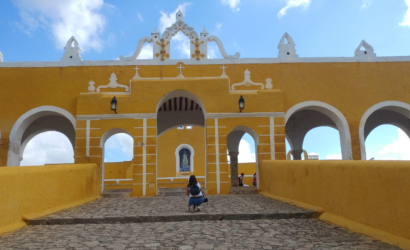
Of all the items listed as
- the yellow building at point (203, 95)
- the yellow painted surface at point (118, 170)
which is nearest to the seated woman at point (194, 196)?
the yellow building at point (203, 95)

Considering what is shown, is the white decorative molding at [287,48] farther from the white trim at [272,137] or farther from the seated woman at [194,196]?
the seated woman at [194,196]

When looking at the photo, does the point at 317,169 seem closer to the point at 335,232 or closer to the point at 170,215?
the point at 335,232

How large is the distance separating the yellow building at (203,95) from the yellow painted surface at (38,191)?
1.84 meters

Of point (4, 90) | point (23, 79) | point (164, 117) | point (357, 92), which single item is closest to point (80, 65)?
point (23, 79)

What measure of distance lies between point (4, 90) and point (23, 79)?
0.68 metres

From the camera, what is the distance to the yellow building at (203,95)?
31.1 feet

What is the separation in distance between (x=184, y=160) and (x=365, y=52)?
10431 mm

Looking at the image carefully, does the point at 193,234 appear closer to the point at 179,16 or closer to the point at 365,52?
the point at 179,16

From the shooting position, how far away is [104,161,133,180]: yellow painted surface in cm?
1681

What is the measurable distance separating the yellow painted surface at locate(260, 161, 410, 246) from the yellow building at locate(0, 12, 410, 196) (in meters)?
3.34

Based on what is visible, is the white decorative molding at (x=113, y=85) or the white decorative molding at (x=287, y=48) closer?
the white decorative molding at (x=113, y=85)

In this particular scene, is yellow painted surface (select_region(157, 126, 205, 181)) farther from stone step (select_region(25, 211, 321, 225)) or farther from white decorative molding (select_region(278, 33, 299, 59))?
stone step (select_region(25, 211, 321, 225))

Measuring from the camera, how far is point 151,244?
3.66 meters

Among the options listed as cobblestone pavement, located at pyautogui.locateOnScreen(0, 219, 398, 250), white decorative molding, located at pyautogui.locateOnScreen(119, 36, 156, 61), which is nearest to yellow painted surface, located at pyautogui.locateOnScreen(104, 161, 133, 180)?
white decorative molding, located at pyautogui.locateOnScreen(119, 36, 156, 61)
